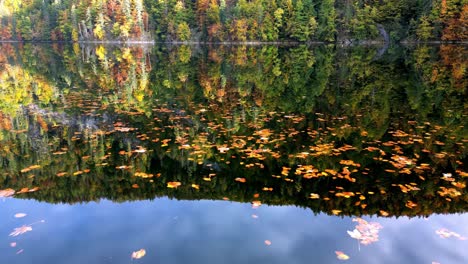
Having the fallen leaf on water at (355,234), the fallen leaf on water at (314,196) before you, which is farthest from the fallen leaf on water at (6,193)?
the fallen leaf on water at (355,234)

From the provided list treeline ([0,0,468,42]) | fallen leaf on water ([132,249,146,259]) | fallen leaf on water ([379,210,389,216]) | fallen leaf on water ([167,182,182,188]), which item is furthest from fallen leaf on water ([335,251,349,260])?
treeline ([0,0,468,42])

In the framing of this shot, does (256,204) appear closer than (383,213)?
No

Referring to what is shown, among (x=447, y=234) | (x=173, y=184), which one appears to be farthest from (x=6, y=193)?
(x=447, y=234)

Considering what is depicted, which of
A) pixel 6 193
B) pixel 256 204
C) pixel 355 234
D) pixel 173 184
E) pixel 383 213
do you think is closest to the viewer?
pixel 355 234

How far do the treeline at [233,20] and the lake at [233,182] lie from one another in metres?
59.6

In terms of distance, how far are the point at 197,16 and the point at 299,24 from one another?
2750 centimetres

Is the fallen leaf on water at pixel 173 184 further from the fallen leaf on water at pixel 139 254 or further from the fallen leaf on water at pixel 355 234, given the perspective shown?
the fallen leaf on water at pixel 355 234

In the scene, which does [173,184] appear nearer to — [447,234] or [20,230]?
[20,230]

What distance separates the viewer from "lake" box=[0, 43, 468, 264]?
6.10 m

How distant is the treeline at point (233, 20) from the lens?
2598 inches

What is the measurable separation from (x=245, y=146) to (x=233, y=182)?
90.4 inches

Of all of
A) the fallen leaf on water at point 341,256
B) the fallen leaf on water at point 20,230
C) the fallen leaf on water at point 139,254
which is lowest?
the fallen leaf on water at point 341,256

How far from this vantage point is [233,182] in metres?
8.44

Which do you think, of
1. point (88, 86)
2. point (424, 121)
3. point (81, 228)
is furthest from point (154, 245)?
point (88, 86)
